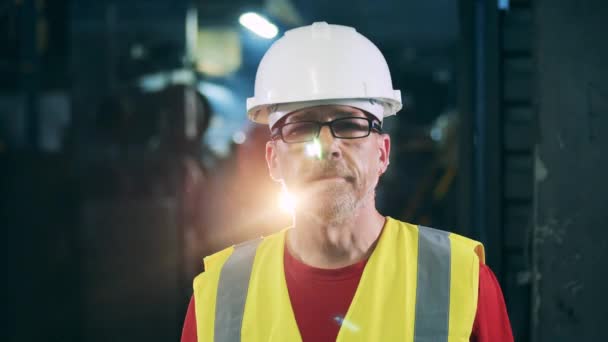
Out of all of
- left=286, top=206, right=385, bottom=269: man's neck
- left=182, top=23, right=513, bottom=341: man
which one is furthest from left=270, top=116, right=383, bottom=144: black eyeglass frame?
left=286, top=206, right=385, bottom=269: man's neck

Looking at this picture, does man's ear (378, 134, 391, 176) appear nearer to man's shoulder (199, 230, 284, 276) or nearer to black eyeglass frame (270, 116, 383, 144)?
black eyeglass frame (270, 116, 383, 144)

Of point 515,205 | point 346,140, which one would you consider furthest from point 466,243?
point 515,205

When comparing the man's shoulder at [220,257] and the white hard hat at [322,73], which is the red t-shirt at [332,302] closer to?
the man's shoulder at [220,257]

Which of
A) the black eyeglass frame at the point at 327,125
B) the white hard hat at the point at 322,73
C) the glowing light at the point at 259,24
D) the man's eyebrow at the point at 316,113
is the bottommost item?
the black eyeglass frame at the point at 327,125

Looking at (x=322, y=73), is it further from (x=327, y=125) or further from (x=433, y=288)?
(x=433, y=288)

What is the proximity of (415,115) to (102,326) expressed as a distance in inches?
743

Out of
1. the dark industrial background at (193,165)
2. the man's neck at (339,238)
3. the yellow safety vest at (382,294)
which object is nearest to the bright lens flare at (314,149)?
the man's neck at (339,238)

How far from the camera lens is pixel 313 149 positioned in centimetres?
234

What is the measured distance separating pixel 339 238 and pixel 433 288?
352 mm

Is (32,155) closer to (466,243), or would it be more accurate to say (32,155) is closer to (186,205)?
(186,205)

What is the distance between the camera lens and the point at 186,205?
795 cm

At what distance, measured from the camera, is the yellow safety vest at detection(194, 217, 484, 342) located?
87.6 inches

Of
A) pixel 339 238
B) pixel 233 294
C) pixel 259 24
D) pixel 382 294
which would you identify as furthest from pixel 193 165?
pixel 382 294

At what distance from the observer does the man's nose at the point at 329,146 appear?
7.61 ft
